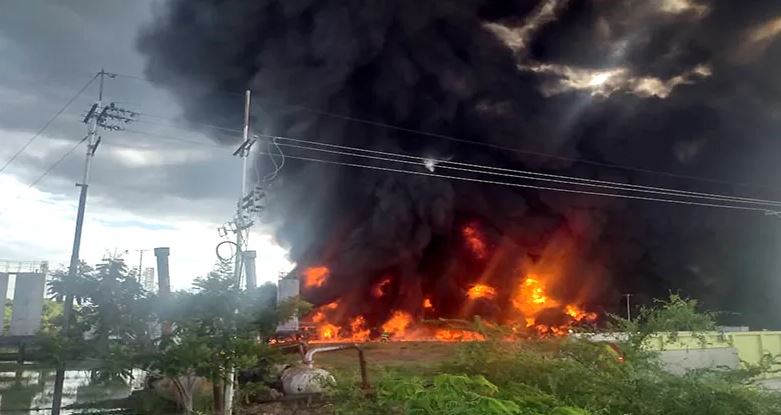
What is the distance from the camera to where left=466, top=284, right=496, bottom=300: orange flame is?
142 feet

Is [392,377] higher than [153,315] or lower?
lower

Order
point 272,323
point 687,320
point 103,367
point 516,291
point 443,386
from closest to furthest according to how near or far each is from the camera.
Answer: point 443,386, point 687,320, point 103,367, point 272,323, point 516,291

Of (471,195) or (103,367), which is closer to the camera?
(103,367)

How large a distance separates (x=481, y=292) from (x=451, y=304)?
235 centimetres

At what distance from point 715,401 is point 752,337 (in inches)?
670

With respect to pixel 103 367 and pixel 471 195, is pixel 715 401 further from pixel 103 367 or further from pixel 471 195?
pixel 471 195

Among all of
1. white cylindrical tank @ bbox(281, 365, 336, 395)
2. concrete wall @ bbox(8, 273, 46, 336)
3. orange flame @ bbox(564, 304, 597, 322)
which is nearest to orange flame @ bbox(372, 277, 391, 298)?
orange flame @ bbox(564, 304, 597, 322)

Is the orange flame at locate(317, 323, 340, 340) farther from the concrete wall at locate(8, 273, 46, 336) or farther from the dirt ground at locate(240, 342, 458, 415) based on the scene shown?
the concrete wall at locate(8, 273, 46, 336)

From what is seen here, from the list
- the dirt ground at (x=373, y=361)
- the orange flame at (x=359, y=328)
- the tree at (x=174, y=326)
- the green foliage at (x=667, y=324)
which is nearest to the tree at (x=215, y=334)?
the tree at (x=174, y=326)

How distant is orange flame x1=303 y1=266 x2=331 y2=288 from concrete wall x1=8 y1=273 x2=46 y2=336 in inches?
592

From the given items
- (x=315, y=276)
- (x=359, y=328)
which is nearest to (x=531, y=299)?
(x=359, y=328)

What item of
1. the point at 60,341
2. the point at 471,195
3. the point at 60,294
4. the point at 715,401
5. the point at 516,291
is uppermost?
the point at 471,195

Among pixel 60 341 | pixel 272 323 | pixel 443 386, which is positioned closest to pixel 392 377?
pixel 443 386

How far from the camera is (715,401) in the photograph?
24.1 ft
